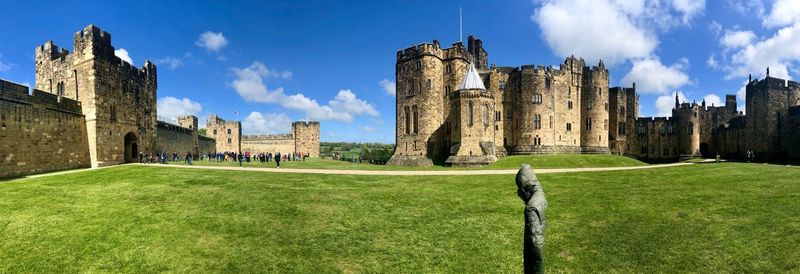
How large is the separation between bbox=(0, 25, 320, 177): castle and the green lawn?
5.35 metres

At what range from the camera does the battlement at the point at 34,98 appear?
19.9 m

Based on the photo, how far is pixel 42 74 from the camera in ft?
99.9

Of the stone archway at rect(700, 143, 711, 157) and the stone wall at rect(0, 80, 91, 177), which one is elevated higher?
the stone wall at rect(0, 80, 91, 177)

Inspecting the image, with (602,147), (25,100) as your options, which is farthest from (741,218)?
(602,147)

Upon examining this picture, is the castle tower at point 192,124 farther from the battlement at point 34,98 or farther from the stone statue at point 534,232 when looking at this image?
the stone statue at point 534,232

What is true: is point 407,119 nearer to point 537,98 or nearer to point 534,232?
point 537,98

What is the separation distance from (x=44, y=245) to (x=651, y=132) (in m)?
63.1

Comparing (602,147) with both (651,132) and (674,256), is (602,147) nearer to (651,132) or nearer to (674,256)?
(651,132)

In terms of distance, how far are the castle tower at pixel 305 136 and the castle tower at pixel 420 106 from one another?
29.1 metres

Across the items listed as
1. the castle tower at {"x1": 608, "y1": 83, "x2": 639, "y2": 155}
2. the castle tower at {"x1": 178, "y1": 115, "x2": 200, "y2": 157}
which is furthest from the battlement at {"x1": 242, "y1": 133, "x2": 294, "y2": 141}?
the castle tower at {"x1": 608, "y1": 83, "x2": 639, "y2": 155}

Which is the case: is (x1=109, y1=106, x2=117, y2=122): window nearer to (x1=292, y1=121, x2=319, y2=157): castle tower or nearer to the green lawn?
the green lawn

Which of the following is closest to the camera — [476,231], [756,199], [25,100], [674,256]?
[674,256]

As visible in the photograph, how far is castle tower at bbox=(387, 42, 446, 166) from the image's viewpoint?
128 ft

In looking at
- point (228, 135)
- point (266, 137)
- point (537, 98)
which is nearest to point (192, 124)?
point (228, 135)
